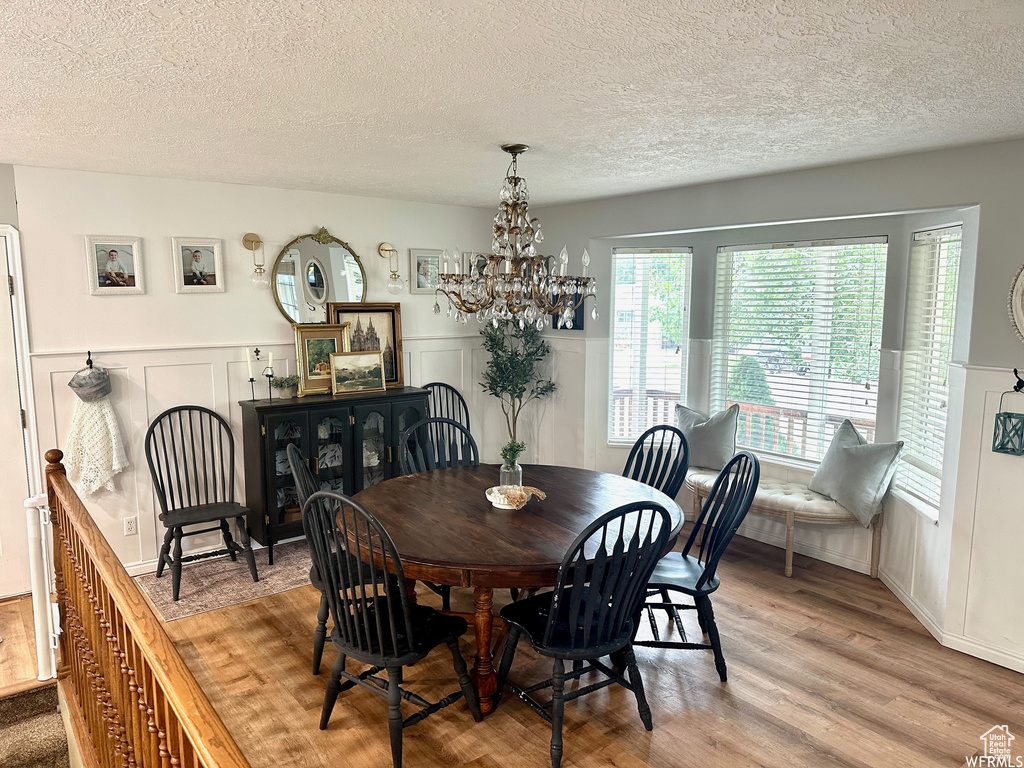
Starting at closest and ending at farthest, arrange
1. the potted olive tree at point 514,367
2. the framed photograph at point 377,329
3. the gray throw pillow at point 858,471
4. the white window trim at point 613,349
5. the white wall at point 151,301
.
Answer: the white wall at point 151,301 < the gray throw pillow at point 858,471 < the framed photograph at point 377,329 < the white window trim at point 613,349 < the potted olive tree at point 514,367

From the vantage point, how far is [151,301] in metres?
4.15

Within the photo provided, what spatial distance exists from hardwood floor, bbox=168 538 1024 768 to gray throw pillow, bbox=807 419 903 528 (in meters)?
0.62

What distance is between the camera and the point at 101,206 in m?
3.93

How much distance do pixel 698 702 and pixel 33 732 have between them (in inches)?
111

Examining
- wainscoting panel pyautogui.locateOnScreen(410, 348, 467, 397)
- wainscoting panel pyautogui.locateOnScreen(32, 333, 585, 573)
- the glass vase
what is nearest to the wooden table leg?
the glass vase

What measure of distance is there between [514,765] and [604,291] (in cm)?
364

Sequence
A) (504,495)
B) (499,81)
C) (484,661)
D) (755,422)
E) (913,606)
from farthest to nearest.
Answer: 1. (755,422)
2. (913,606)
3. (504,495)
4. (484,661)
5. (499,81)

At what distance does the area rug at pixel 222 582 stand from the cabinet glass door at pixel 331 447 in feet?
1.68

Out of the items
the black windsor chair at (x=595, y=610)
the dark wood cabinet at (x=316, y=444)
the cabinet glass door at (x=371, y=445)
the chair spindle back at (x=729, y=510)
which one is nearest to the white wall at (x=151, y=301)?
the dark wood cabinet at (x=316, y=444)

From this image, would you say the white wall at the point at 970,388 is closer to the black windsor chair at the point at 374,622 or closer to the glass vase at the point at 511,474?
the glass vase at the point at 511,474

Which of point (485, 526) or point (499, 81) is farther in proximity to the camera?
point (485, 526)

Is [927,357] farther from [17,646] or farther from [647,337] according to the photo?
[17,646]

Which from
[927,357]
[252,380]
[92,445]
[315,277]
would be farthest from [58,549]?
[927,357]

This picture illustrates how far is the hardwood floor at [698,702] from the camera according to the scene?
2576 millimetres
